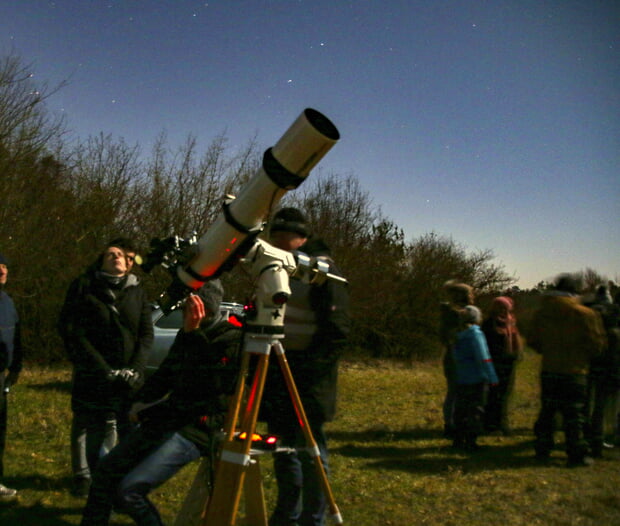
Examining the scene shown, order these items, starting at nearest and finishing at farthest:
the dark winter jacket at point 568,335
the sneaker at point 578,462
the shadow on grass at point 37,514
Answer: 1. the shadow on grass at point 37,514
2. the dark winter jacket at point 568,335
3. the sneaker at point 578,462

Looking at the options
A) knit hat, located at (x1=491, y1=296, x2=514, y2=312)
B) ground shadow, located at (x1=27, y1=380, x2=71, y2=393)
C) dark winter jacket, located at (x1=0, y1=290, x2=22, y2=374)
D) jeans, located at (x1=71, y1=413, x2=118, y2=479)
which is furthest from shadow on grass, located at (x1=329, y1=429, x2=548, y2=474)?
ground shadow, located at (x1=27, y1=380, x2=71, y2=393)

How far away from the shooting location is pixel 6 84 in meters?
11.0

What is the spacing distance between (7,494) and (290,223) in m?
2.79

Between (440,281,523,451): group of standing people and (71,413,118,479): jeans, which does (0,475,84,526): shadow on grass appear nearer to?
(71,413,118,479): jeans

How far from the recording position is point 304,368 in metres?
3.32

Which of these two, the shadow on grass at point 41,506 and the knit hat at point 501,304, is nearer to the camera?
the shadow on grass at point 41,506

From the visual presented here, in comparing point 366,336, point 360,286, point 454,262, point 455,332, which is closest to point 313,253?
point 455,332

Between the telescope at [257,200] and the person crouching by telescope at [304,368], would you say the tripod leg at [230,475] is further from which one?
the person crouching by telescope at [304,368]

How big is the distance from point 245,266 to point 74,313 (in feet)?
6.16

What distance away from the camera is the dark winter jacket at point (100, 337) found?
392cm

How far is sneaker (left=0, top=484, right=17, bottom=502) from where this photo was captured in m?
3.98

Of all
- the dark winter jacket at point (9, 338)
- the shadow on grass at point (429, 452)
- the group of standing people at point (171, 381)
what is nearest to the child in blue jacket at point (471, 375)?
the shadow on grass at point (429, 452)

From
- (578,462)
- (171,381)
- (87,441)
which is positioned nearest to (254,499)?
(171,381)

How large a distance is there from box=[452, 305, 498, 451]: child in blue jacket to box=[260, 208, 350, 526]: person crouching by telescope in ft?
9.60
